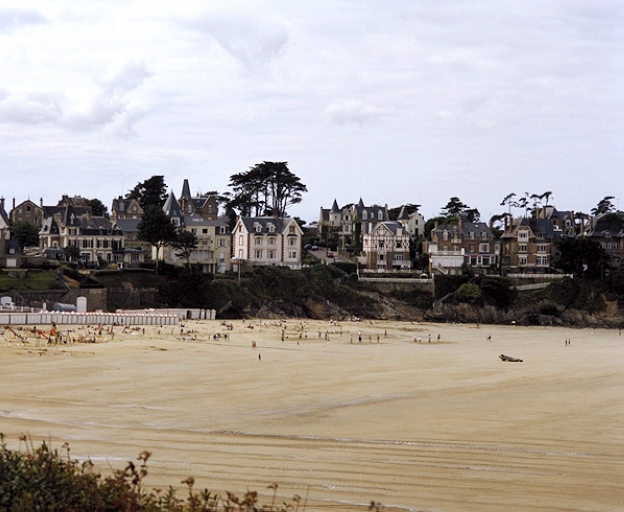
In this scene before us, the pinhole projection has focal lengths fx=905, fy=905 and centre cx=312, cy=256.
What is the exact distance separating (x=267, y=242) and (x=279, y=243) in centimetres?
99

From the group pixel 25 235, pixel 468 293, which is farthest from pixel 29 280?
pixel 468 293

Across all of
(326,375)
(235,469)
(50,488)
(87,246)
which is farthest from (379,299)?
(50,488)

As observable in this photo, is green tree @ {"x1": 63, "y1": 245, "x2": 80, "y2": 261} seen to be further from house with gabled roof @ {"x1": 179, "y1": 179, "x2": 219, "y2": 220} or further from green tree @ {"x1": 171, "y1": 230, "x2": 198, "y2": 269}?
house with gabled roof @ {"x1": 179, "y1": 179, "x2": 219, "y2": 220}

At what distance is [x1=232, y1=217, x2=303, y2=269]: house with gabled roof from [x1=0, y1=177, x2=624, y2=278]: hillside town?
3.2 inches

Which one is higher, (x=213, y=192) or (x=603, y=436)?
(x=213, y=192)

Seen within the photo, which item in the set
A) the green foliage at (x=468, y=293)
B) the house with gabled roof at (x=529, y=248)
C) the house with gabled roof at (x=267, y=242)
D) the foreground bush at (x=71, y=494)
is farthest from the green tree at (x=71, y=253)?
the foreground bush at (x=71, y=494)

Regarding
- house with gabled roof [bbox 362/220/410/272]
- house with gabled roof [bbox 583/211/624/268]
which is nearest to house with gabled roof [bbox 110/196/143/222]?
house with gabled roof [bbox 362/220/410/272]

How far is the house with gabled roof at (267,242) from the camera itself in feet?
242

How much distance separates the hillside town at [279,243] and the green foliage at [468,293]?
15.0 ft

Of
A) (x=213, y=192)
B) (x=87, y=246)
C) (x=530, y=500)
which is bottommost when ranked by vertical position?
(x=530, y=500)

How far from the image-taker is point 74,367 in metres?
31.6

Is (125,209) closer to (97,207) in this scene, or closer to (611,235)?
(97,207)

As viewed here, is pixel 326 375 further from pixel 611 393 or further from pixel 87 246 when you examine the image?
pixel 87 246

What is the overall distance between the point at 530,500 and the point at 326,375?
16626 mm
